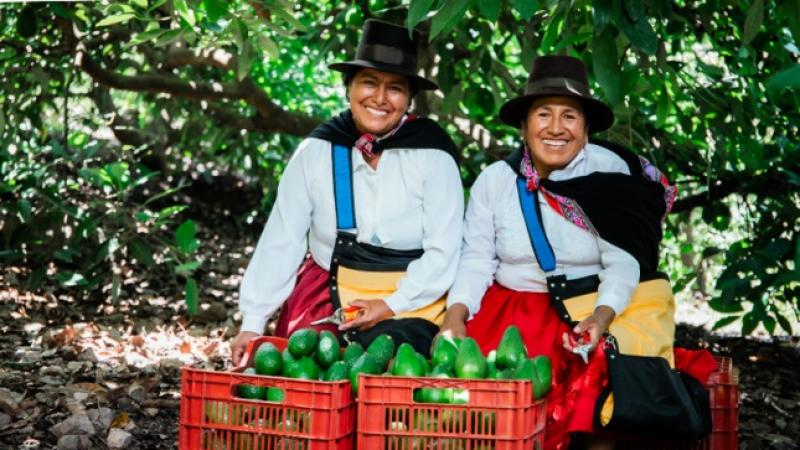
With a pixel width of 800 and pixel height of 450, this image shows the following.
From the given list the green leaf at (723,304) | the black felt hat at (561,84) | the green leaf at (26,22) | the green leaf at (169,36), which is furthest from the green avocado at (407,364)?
the green leaf at (26,22)

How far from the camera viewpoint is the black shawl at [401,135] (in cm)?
356

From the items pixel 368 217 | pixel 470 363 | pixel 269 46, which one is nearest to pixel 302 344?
pixel 470 363

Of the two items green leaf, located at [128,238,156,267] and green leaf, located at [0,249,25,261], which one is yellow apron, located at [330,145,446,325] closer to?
green leaf, located at [128,238,156,267]

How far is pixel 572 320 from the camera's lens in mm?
3322

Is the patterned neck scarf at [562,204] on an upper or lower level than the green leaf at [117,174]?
lower

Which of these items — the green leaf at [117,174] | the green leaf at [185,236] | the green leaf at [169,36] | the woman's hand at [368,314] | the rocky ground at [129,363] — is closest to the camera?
the woman's hand at [368,314]

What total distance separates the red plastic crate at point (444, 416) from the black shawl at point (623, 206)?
93 centimetres

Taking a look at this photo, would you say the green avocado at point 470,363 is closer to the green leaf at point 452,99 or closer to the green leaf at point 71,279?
the green leaf at point 452,99

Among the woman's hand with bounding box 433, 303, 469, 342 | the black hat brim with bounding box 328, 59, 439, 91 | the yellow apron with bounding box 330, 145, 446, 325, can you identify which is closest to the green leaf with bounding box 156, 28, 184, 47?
the black hat brim with bounding box 328, 59, 439, 91

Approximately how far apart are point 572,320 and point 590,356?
8.7 inches

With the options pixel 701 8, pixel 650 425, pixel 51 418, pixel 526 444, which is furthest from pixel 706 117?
pixel 51 418

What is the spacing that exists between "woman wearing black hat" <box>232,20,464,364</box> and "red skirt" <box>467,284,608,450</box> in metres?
0.16

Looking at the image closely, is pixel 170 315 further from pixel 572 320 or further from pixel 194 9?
pixel 572 320

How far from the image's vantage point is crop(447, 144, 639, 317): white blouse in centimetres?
341
